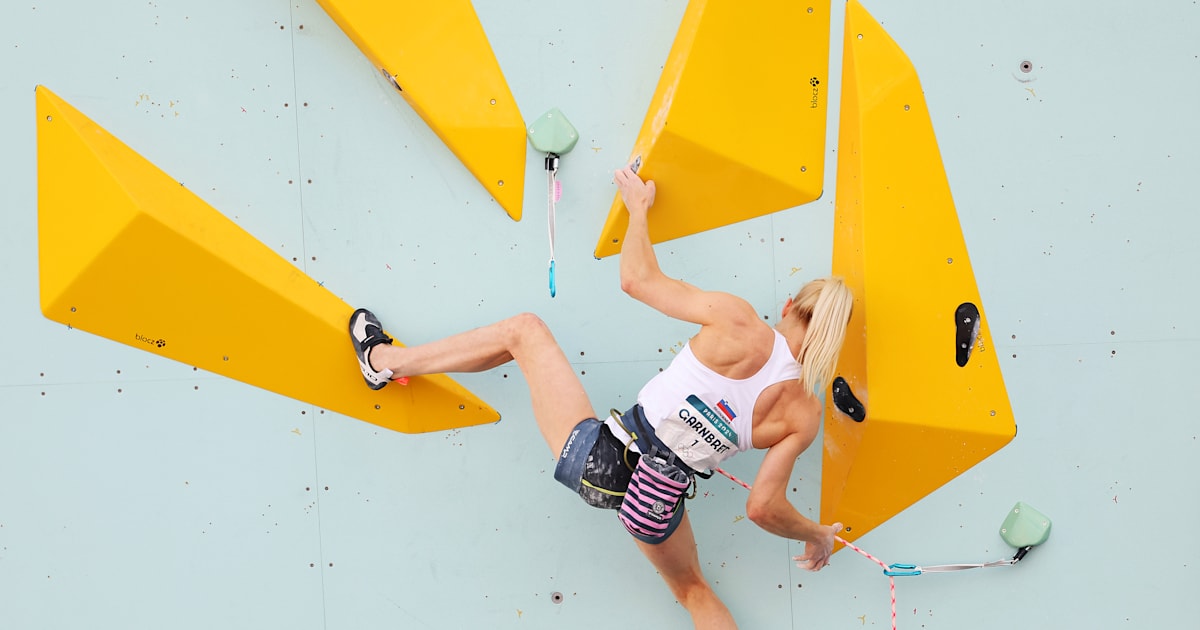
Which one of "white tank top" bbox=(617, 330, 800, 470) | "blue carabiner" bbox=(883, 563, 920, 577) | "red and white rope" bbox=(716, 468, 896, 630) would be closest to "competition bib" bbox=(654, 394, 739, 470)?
"white tank top" bbox=(617, 330, 800, 470)

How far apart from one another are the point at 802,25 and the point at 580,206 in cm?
69

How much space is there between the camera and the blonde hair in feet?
6.53

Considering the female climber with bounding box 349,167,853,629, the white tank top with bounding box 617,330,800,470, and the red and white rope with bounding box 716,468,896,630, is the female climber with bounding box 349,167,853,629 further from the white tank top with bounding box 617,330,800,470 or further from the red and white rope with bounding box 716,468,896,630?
the red and white rope with bounding box 716,468,896,630

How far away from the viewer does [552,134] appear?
2273 millimetres

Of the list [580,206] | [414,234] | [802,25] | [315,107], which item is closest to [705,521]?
[580,206]

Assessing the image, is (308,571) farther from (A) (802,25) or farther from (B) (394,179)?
(A) (802,25)

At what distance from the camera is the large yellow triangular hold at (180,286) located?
2.08m

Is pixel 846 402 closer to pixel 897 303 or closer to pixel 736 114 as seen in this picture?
pixel 897 303

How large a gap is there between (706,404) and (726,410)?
0.15ft

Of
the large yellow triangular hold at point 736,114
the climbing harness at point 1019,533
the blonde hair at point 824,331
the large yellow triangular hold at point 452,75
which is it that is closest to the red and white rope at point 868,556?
the climbing harness at point 1019,533

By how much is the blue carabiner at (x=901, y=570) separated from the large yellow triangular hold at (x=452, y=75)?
1319mm

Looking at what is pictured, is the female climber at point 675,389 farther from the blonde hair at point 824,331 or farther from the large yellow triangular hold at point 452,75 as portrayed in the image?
the large yellow triangular hold at point 452,75

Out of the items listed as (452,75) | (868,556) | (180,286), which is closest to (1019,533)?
(868,556)

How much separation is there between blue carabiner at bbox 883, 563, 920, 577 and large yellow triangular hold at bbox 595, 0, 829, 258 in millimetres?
985
